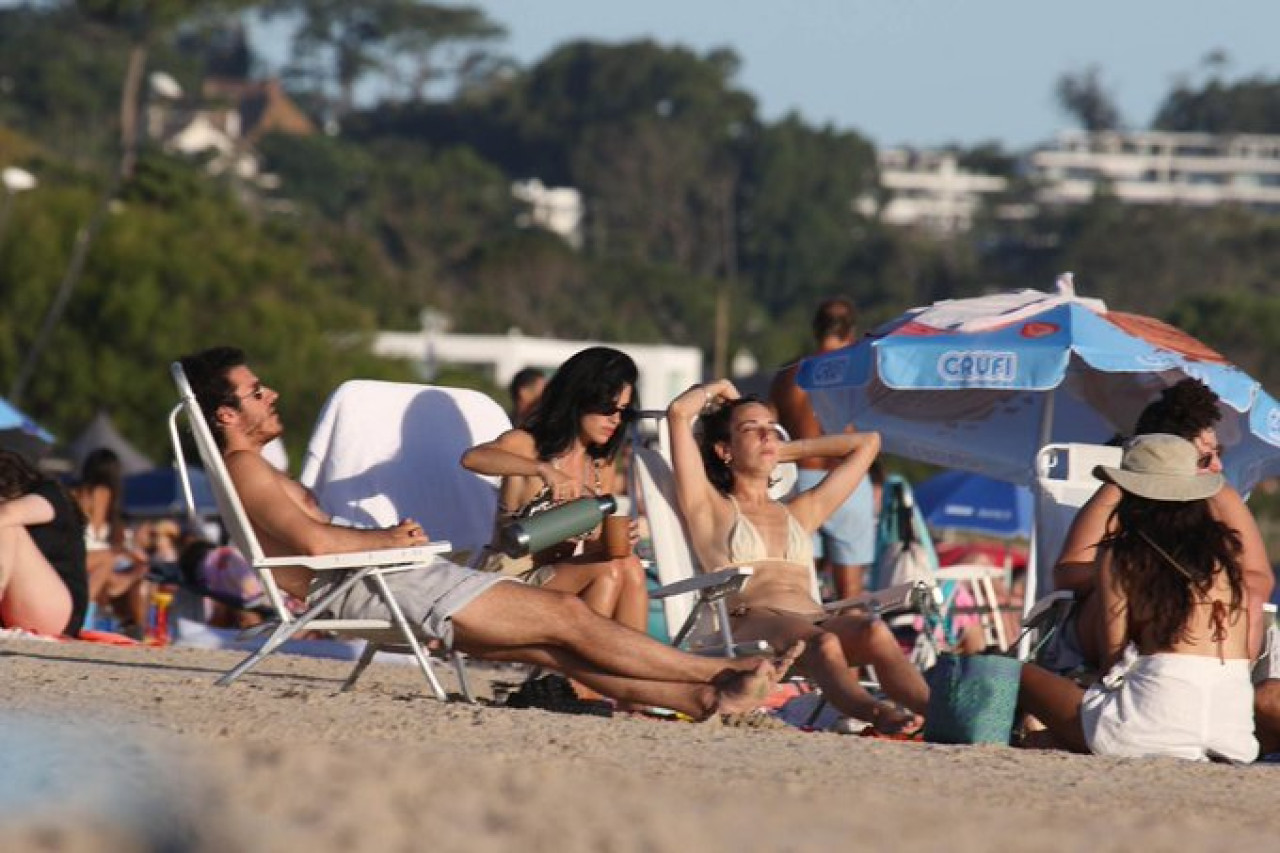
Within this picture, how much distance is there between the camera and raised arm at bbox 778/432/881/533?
8.09 metres

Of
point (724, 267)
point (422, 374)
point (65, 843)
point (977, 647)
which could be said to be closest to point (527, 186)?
point (724, 267)

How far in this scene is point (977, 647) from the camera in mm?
10531

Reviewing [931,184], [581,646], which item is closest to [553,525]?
[581,646]

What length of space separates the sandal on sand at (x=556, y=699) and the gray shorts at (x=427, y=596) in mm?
303

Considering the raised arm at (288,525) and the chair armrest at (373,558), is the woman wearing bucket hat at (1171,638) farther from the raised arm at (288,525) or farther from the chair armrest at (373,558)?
the raised arm at (288,525)

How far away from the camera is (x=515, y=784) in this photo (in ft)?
15.8

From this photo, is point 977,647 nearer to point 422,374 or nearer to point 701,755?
point 701,755

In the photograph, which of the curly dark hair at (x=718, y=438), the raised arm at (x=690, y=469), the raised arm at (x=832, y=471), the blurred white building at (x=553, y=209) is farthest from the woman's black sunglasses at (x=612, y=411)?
the blurred white building at (x=553, y=209)

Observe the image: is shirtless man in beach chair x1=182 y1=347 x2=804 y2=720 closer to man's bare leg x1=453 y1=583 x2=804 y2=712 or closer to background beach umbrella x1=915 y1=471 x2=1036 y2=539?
man's bare leg x1=453 y1=583 x2=804 y2=712

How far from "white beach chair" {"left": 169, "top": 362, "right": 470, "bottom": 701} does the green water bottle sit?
10.3 inches

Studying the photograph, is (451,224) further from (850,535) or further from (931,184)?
(850,535)

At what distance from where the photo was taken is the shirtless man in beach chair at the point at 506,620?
6555mm

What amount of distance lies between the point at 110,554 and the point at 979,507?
5.87m

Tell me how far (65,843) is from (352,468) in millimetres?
3991
